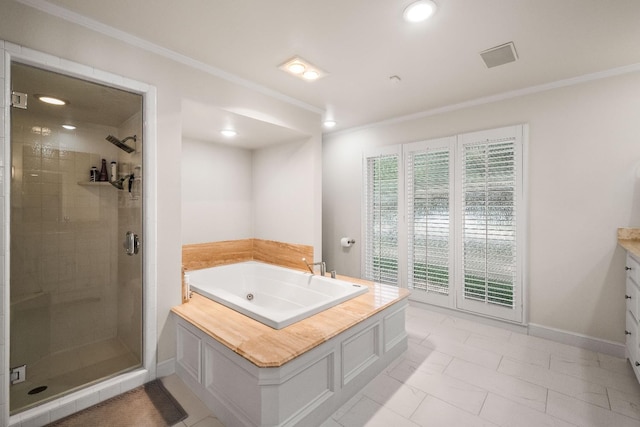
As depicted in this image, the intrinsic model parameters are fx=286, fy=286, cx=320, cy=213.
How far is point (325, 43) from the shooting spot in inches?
82.2

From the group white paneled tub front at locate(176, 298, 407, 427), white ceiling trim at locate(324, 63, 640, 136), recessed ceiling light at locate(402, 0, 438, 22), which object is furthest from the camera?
white ceiling trim at locate(324, 63, 640, 136)

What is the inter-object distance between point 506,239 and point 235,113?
3031 millimetres

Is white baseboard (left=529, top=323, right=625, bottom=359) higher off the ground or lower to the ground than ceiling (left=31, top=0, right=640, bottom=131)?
lower

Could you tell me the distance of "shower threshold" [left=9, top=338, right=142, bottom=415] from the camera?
175 centimetres

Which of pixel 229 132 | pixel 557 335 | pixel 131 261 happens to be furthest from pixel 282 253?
pixel 557 335

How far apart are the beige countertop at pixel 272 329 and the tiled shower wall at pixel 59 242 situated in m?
0.72

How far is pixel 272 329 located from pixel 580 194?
2.99m

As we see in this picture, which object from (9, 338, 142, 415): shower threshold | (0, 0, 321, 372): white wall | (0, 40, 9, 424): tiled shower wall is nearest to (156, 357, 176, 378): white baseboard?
(0, 0, 321, 372): white wall

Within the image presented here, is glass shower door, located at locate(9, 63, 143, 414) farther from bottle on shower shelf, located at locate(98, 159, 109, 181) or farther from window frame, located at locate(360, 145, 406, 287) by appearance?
window frame, located at locate(360, 145, 406, 287)

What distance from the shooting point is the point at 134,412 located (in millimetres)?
1843

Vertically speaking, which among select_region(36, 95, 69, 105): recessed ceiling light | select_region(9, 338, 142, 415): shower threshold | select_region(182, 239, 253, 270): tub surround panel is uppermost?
select_region(36, 95, 69, 105): recessed ceiling light

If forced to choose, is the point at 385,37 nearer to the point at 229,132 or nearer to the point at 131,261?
the point at 229,132

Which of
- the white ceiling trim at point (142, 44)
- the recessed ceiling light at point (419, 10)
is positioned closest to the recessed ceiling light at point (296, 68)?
the white ceiling trim at point (142, 44)

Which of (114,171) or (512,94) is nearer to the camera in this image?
(114,171)
